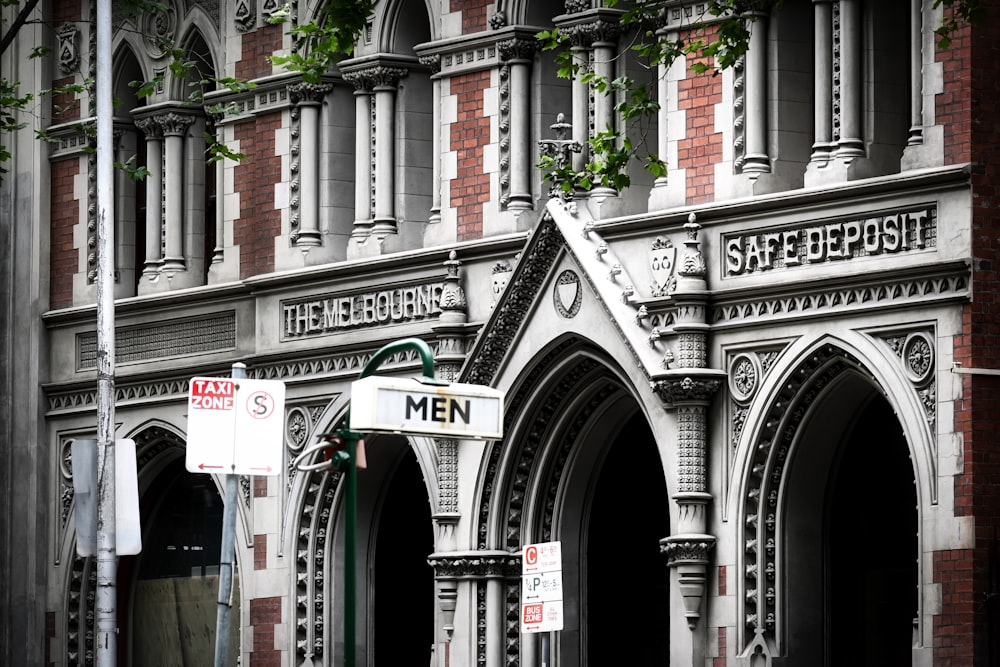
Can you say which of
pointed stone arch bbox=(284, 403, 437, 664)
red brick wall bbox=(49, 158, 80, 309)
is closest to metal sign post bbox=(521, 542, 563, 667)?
pointed stone arch bbox=(284, 403, 437, 664)

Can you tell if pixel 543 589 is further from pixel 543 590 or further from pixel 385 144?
pixel 385 144

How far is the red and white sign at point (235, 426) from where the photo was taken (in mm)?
15812

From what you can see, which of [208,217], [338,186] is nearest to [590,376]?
[338,186]

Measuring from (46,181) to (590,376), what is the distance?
33.6 ft

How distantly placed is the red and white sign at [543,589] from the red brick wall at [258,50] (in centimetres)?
958

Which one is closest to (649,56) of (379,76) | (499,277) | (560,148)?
(560,148)

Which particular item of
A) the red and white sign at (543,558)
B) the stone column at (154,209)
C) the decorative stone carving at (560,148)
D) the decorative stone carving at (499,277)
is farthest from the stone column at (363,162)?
the red and white sign at (543,558)

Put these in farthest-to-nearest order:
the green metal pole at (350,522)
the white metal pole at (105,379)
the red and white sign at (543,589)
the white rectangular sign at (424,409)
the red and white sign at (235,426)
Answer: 1. the red and white sign at (543,589)
2. the white metal pole at (105,379)
3. the red and white sign at (235,426)
4. the green metal pole at (350,522)
5. the white rectangular sign at (424,409)

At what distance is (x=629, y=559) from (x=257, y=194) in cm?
652

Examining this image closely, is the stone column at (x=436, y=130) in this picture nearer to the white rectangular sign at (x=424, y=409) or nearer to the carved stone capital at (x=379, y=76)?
the carved stone capital at (x=379, y=76)

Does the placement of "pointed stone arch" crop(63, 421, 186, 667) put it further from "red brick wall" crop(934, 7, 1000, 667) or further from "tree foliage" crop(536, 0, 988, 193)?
"red brick wall" crop(934, 7, 1000, 667)

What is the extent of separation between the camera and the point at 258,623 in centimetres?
2966

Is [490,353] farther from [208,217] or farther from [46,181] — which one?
[46,181]

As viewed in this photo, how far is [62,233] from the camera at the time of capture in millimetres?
33250
